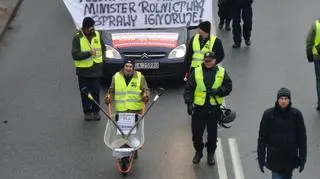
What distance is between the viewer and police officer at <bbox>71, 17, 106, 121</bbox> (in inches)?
610

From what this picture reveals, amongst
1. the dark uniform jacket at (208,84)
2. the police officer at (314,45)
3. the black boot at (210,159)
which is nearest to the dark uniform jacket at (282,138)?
the dark uniform jacket at (208,84)

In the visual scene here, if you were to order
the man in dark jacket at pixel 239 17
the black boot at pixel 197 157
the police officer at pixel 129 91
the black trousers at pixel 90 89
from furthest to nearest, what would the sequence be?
the man in dark jacket at pixel 239 17
the black trousers at pixel 90 89
the black boot at pixel 197 157
the police officer at pixel 129 91

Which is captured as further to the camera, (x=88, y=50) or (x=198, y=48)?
(x=88, y=50)

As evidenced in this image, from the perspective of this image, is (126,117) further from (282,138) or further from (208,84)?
(282,138)

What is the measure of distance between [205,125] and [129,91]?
126cm

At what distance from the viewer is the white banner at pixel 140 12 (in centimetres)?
1806

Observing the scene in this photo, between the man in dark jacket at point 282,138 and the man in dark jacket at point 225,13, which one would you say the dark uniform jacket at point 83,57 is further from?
the man in dark jacket at point 225,13

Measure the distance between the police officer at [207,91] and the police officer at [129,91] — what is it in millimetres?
822

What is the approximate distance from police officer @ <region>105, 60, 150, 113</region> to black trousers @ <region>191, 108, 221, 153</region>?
86 cm

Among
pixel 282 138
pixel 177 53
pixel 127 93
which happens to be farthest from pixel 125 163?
pixel 177 53

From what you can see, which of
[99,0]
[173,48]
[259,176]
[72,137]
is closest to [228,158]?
[259,176]

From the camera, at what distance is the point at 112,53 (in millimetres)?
17406

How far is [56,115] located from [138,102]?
10.2 feet

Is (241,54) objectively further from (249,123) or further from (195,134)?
(195,134)
